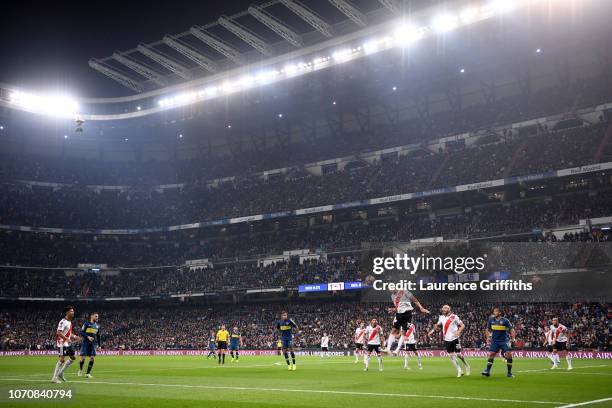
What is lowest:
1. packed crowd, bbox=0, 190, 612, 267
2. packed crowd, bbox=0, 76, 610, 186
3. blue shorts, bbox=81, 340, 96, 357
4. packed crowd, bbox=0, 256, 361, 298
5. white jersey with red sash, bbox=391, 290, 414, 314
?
blue shorts, bbox=81, 340, 96, 357

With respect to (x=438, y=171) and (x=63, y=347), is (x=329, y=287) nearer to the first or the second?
(x=438, y=171)

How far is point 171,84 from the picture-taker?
78625 mm

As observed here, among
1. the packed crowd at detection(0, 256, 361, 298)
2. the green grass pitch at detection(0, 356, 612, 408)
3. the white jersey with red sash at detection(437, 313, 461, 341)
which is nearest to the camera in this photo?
the green grass pitch at detection(0, 356, 612, 408)

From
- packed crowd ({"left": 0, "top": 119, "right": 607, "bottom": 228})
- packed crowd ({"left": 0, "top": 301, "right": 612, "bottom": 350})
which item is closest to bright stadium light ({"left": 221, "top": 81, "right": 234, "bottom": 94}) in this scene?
packed crowd ({"left": 0, "top": 119, "right": 607, "bottom": 228})

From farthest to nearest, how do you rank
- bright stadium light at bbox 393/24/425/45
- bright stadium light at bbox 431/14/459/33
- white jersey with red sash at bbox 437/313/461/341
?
bright stadium light at bbox 393/24/425/45 → bright stadium light at bbox 431/14/459/33 → white jersey with red sash at bbox 437/313/461/341

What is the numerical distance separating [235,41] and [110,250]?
118ft

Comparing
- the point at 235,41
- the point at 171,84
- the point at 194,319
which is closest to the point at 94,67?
the point at 171,84

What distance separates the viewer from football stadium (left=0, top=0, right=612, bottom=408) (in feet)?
168

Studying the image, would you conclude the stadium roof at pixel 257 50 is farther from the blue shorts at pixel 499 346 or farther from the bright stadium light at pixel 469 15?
the blue shorts at pixel 499 346

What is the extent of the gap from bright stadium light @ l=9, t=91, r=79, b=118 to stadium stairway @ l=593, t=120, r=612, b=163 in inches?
→ 2643

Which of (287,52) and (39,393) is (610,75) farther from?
(39,393)

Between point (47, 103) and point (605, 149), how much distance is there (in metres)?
68.6

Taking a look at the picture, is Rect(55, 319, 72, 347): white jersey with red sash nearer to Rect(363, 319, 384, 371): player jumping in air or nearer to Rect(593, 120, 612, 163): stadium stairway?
Rect(363, 319, 384, 371): player jumping in air

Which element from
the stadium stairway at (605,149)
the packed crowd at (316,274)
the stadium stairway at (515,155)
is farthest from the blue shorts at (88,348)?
the stadium stairway at (605,149)
